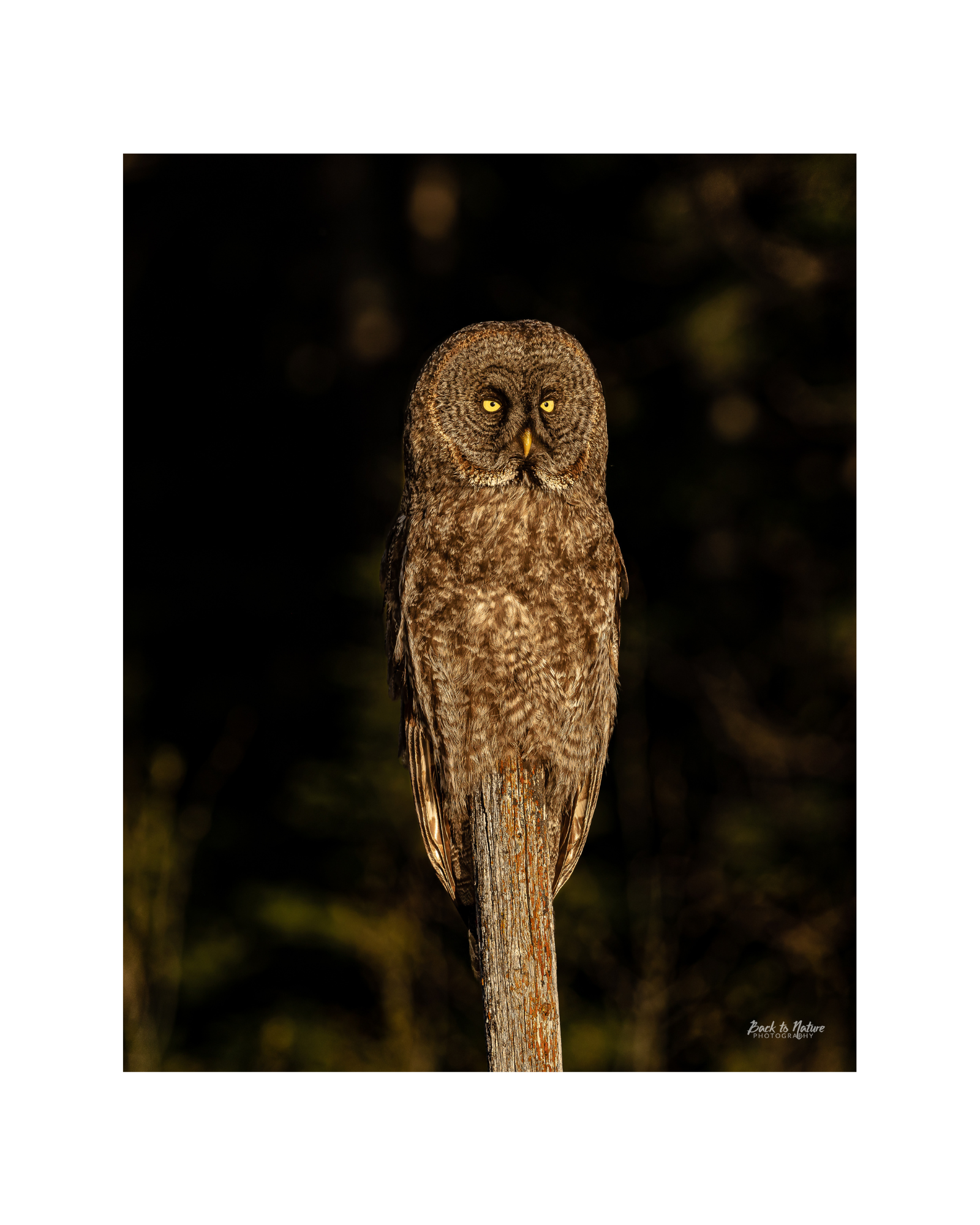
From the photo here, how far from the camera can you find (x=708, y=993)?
4418 mm

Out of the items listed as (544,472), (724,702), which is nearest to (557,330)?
(544,472)

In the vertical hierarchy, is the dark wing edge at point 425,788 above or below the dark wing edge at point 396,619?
below

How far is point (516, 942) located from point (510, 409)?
1.13 meters

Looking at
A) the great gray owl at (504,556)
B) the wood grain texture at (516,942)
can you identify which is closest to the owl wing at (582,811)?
the great gray owl at (504,556)

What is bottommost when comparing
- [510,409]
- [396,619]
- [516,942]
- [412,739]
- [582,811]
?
[516,942]

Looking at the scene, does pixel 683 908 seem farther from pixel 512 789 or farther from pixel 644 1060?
pixel 512 789

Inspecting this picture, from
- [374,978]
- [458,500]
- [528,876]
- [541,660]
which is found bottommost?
[374,978]

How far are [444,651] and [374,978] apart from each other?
2800 mm

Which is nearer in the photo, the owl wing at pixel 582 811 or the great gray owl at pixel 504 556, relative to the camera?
the great gray owl at pixel 504 556

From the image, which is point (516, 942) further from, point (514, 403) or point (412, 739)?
→ point (514, 403)

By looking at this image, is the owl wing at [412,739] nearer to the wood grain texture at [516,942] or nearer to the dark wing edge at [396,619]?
the dark wing edge at [396,619]

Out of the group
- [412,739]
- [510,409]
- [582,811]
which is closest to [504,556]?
[510,409]

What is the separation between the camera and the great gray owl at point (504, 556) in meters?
1.98

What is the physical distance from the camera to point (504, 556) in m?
1.97
